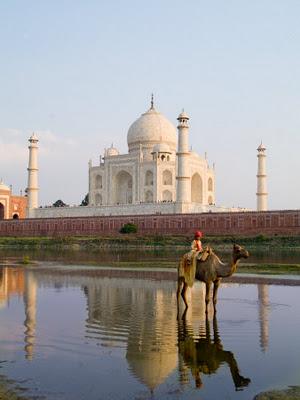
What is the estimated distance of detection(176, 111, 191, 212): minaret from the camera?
143 ft

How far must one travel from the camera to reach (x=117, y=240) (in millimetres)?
40656

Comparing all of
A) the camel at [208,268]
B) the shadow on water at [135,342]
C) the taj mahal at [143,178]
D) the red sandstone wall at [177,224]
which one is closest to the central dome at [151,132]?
the taj mahal at [143,178]

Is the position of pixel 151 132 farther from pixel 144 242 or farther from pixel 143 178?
pixel 144 242

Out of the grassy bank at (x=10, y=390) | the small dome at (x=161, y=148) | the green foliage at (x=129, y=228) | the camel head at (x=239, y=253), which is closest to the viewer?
the grassy bank at (x=10, y=390)

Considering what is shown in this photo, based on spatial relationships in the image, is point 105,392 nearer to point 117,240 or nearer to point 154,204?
point 117,240

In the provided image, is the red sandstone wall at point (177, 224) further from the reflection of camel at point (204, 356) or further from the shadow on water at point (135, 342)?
the reflection of camel at point (204, 356)

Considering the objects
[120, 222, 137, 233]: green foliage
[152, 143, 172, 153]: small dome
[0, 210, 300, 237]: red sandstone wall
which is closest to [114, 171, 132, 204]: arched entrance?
[152, 143, 172, 153]: small dome

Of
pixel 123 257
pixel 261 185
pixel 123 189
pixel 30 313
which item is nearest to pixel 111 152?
pixel 123 189

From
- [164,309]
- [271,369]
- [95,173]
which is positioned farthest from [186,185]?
[271,369]

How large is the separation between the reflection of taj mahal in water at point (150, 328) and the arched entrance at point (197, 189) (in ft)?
131

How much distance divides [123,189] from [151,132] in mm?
6017

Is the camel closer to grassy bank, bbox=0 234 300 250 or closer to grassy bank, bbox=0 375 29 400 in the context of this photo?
grassy bank, bbox=0 375 29 400

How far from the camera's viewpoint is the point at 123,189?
176 ft

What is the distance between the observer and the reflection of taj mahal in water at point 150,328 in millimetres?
5098
